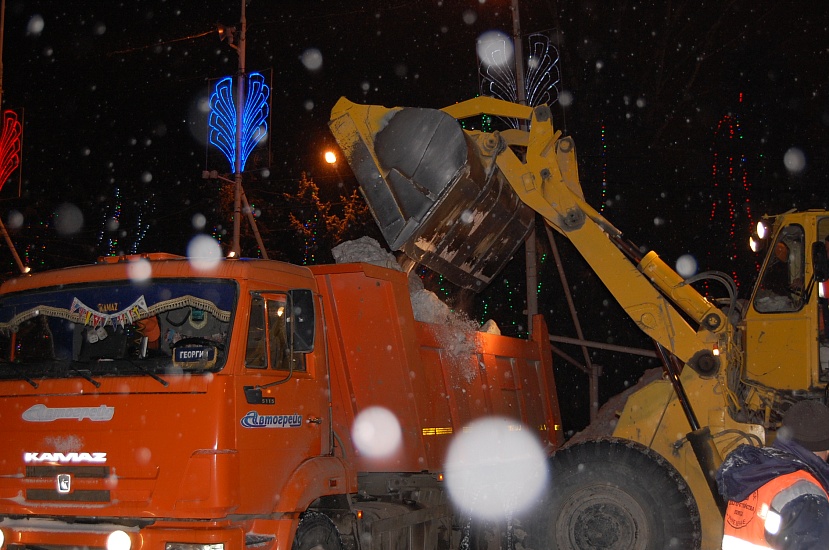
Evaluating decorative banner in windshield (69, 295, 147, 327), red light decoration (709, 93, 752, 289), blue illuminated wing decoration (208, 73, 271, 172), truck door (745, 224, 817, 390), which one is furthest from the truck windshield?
red light decoration (709, 93, 752, 289)

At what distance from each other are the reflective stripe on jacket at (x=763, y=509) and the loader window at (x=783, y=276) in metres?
3.95

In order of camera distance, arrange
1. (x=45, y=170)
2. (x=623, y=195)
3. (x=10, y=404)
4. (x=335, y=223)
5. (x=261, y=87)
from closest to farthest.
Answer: (x=10, y=404), (x=261, y=87), (x=623, y=195), (x=335, y=223), (x=45, y=170)

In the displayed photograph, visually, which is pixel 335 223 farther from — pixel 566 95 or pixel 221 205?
pixel 566 95

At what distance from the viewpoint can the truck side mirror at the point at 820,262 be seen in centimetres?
649

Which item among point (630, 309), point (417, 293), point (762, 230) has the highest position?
point (762, 230)

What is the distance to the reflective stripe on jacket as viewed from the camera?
3088mm

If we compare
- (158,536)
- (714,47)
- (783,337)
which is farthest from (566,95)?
(158,536)

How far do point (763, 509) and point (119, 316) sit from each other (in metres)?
4.10

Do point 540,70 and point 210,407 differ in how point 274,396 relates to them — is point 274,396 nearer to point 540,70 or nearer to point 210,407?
point 210,407

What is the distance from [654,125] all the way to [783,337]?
50.2 ft

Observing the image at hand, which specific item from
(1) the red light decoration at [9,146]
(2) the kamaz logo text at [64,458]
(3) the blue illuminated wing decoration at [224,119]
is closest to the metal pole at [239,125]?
(3) the blue illuminated wing decoration at [224,119]

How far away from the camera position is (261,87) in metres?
19.3

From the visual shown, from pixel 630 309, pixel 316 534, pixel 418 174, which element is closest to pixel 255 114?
pixel 418 174

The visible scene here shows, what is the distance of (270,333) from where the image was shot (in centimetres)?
572
